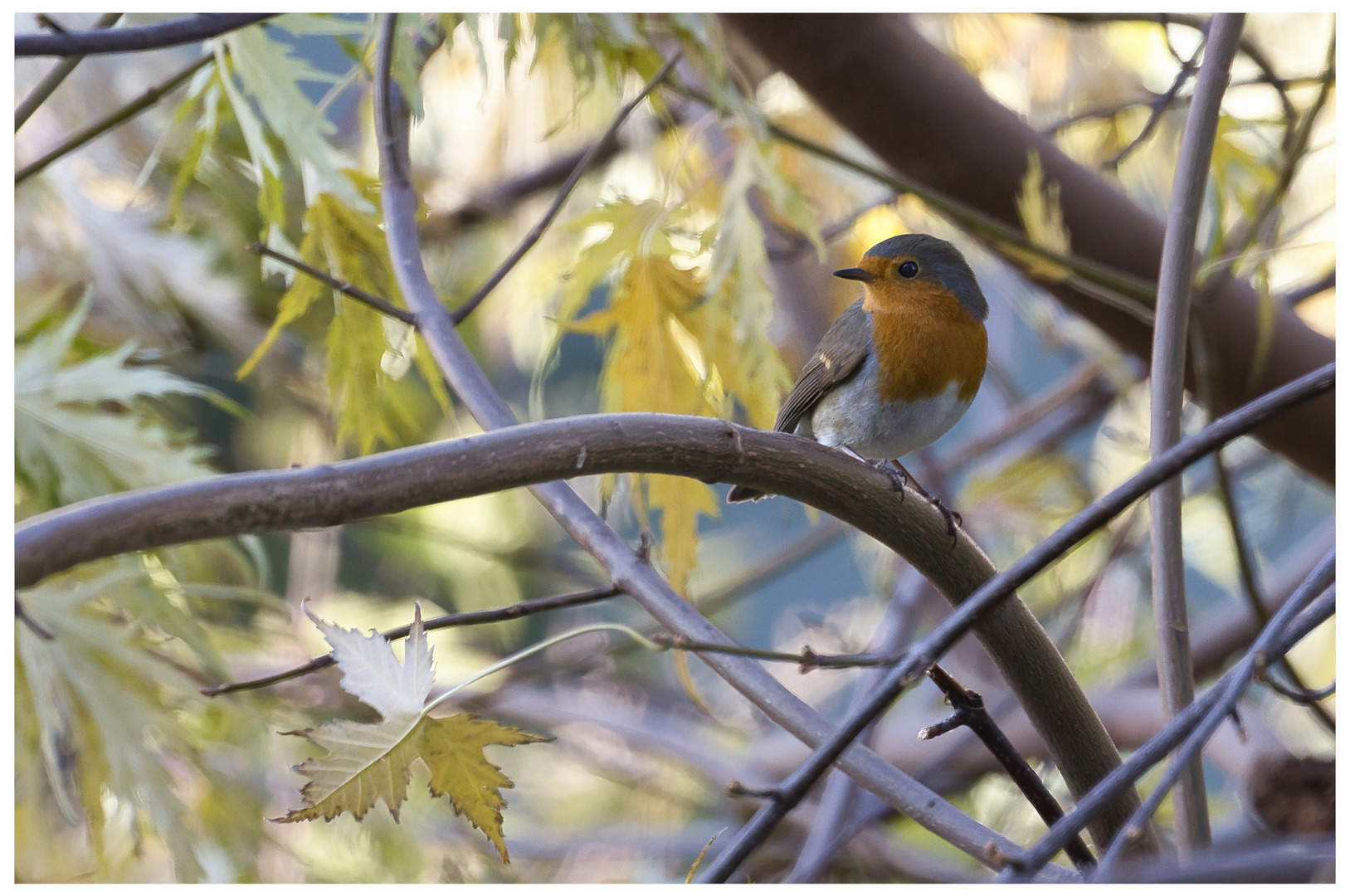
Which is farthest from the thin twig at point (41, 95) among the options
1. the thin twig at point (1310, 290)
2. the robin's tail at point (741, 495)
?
the thin twig at point (1310, 290)

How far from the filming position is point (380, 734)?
1.48ft

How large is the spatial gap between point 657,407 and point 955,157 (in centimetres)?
43

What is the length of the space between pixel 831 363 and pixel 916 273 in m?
0.10

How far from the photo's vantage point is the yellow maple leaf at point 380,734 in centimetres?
44

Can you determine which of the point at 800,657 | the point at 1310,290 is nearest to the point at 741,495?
the point at 800,657

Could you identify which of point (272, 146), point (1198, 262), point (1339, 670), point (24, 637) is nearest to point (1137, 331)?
point (1198, 262)

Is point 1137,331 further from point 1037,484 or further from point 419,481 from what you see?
point 419,481

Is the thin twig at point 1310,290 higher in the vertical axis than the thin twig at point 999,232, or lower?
higher

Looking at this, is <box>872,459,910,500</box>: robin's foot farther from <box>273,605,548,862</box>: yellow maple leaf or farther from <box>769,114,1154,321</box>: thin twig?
<box>273,605,548,862</box>: yellow maple leaf

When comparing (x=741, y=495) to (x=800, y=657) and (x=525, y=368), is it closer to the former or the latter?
(x=800, y=657)

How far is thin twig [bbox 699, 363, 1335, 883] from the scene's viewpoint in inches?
13.9

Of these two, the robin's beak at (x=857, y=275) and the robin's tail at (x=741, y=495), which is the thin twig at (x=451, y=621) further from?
the robin's beak at (x=857, y=275)

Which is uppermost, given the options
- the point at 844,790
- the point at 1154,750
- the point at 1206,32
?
the point at 1206,32

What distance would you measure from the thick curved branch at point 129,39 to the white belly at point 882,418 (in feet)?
1.69
